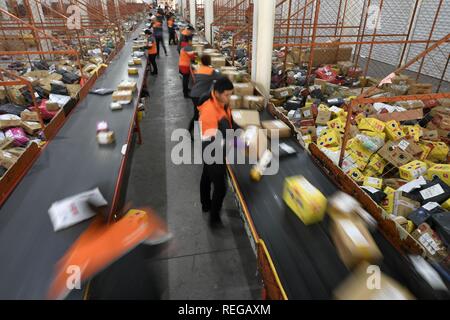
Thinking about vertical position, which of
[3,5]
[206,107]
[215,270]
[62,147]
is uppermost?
[3,5]

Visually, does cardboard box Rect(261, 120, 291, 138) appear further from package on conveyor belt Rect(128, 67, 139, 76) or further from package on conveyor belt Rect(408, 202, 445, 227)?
package on conveyor belt Rect(128, 67, 139, 76)

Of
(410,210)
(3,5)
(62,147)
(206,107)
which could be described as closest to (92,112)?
(62,147)

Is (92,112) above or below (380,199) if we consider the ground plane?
above

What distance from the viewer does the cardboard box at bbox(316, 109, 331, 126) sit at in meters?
5.00

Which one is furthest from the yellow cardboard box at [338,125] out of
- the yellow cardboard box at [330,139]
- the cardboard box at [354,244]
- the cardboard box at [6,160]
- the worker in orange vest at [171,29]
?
the worker in orange vest at [171,29]

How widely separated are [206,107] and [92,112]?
7.73ft

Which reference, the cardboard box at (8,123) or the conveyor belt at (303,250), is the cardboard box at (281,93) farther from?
the cardboard box at (8,123)

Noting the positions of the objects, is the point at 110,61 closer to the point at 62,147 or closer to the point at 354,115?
the point at 62,147

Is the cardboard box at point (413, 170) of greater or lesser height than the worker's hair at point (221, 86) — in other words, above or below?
below

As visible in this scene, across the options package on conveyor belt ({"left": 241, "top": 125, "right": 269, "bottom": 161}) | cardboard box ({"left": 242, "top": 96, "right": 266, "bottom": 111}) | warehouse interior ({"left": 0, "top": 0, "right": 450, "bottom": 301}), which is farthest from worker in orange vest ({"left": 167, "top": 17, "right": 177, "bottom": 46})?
package on conveyor belt ({"left": 241, "top": 125, "right": 269, "bottom": 161})

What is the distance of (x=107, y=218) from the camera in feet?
7.09

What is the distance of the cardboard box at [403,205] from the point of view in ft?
10.1

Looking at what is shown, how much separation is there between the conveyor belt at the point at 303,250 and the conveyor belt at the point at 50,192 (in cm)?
131

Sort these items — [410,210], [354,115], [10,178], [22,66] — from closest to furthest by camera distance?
1. [10,178]
2. [410,210]
3. [354,115]
4. [22,66]
